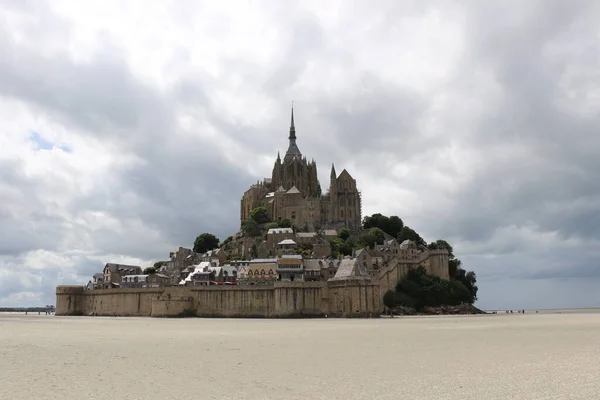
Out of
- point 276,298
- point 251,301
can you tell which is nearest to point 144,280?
point 251,301

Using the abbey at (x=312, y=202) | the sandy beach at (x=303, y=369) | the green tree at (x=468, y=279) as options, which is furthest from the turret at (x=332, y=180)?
the sandy beach at (x=303, y=369)

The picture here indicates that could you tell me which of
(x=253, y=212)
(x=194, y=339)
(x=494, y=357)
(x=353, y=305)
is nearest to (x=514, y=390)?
(x=494, y=357)

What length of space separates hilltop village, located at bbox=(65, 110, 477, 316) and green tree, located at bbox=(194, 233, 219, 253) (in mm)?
230

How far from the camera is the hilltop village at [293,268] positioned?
2913 inches

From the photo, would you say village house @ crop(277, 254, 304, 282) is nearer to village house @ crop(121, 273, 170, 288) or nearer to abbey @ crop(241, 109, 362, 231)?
village house @ crop(121, 273, 170, 288)

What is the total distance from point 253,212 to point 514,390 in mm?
108794

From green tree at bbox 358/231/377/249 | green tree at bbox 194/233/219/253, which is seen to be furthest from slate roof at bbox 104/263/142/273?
green tree at bbox 358/231/377/249

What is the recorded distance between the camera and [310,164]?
449ft

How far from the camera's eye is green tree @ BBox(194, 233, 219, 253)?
4980 inches

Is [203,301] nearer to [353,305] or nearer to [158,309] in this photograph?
[158,309]

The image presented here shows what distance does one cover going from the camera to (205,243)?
127 metres

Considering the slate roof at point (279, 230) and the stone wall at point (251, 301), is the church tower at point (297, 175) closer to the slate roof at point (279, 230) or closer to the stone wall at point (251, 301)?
the slate roof at point (279, 230)

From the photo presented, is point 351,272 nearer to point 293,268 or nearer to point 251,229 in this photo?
point 293,268

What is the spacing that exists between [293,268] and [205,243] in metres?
48.5
